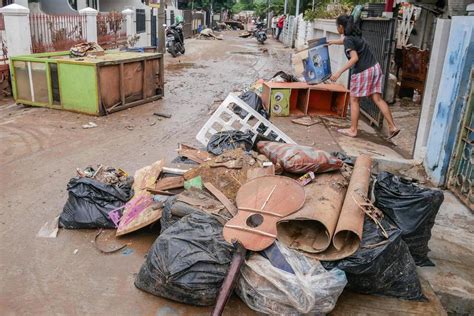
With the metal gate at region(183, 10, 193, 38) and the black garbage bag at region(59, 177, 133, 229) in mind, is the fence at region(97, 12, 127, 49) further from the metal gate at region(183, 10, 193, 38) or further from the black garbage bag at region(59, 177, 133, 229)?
the metal gate at region(183, 10, 193, 38)

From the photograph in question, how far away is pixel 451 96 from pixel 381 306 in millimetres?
2752

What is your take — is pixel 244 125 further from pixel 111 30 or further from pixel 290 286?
pixel 111 30

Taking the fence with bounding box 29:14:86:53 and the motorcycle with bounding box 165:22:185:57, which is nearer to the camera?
the fence with bounding box 29:14:86:53

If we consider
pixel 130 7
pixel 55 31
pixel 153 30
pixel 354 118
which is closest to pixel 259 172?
pixel 354 118

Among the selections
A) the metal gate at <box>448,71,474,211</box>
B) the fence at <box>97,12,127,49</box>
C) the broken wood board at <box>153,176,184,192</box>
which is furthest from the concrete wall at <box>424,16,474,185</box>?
the fence at <box>97,12,127,49</box>

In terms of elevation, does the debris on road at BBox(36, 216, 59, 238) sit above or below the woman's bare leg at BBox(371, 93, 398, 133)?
below

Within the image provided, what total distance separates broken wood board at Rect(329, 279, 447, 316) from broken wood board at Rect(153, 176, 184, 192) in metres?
1.76

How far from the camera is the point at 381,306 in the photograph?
2961mm

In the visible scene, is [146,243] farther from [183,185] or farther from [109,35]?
[109,35]

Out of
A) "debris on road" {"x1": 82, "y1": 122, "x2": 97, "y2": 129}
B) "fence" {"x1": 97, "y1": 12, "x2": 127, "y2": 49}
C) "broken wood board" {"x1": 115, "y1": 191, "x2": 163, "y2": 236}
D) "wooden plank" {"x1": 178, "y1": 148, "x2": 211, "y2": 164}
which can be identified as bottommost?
"debris on road" {"x1": 82, "y1": 122, "x2": 97, "y2": 129}

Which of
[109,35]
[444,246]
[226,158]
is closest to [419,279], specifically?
[444,246]

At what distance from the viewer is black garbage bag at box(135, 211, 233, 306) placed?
2.79 meters

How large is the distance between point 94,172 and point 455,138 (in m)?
3.80

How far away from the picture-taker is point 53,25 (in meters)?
11.5
